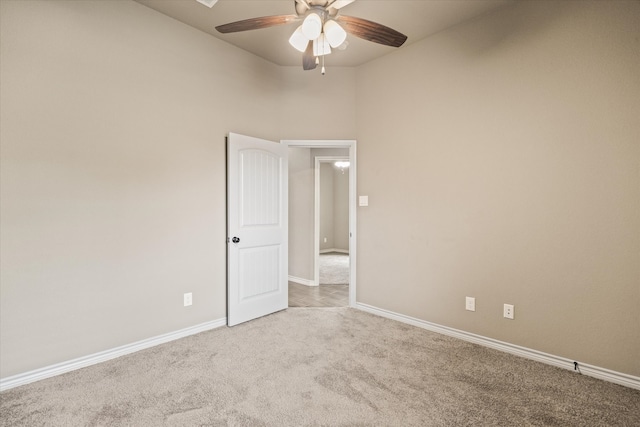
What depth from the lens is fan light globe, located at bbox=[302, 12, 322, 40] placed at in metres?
1.79

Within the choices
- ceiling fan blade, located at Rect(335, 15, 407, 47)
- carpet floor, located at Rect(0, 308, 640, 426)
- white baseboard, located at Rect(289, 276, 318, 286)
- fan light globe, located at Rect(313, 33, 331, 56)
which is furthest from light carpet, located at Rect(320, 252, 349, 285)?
ceiling fan blade, located at Rect(335, 15, 407, 47)

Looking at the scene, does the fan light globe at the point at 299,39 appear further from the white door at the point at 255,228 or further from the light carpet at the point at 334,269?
the light carpet at the point at 334,269

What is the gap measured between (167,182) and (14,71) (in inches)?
48.1

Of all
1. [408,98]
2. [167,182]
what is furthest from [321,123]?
[167,182]

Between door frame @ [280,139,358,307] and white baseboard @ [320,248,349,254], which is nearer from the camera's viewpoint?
door frame @ [280,139,358,307]

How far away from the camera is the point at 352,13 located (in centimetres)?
268

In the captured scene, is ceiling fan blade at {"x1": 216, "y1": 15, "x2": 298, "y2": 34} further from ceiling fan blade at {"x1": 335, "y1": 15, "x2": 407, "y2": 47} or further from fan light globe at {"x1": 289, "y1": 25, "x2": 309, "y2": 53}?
ceiling fan blade at {"x1": 335, "y1": 15, "x2": 407, "y2": 47}

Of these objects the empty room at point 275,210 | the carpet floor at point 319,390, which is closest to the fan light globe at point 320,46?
the empty room at point 275,210

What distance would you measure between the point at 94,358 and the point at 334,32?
3046mm

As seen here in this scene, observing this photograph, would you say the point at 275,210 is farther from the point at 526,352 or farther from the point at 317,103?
the point at 526,352

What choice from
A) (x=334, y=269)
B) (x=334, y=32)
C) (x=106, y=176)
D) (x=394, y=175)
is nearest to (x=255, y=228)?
(x=106, y=176)

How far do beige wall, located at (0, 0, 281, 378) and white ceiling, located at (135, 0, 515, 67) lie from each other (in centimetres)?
18

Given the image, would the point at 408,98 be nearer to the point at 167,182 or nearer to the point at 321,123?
the point at 321,123

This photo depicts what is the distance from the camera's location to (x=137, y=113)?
260cm
